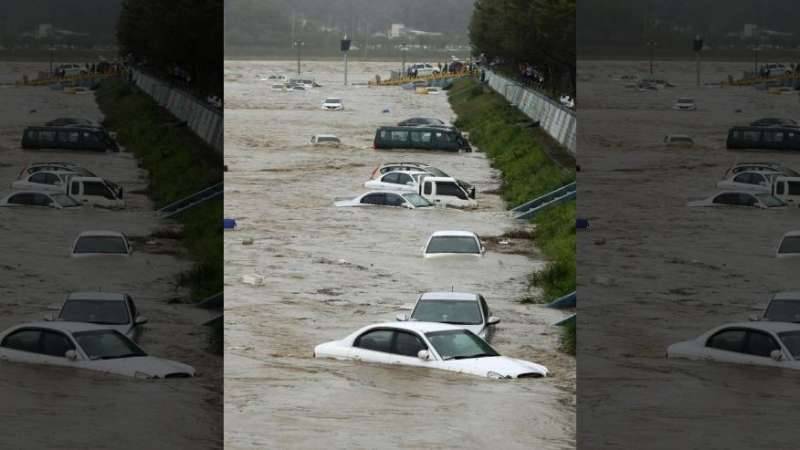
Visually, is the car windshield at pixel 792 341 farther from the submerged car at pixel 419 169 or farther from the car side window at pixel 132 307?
the submerged car at pixel 419 169

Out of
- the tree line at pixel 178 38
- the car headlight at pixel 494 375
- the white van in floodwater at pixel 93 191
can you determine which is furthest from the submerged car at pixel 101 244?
the car headlight at pixel 494 375

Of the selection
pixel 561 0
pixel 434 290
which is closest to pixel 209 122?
pixel 434 290

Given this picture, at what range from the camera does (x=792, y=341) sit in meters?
10.3

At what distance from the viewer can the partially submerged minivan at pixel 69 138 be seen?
9.74 meters

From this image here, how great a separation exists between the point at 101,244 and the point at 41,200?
38 centimetres

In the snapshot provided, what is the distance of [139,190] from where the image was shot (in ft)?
33.7

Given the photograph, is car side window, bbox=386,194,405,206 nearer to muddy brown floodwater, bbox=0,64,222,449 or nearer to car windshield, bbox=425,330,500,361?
car windshield, bbox=425,330,500,361

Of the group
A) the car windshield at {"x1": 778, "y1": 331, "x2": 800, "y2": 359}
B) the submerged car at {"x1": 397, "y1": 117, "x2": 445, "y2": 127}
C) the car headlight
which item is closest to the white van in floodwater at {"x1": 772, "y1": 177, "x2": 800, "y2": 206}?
the car windshield at {"x1": 778, "y1": 331, "x2": 800, "y2": 359}

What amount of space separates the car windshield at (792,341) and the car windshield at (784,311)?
8 centimetres

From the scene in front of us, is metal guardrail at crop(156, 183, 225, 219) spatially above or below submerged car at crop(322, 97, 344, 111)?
above

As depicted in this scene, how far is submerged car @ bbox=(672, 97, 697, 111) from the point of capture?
11.9 metres

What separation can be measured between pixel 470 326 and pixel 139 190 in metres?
14.9

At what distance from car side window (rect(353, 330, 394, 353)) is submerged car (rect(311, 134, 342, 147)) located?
20.0 m

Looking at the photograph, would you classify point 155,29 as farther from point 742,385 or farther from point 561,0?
point 561,0
